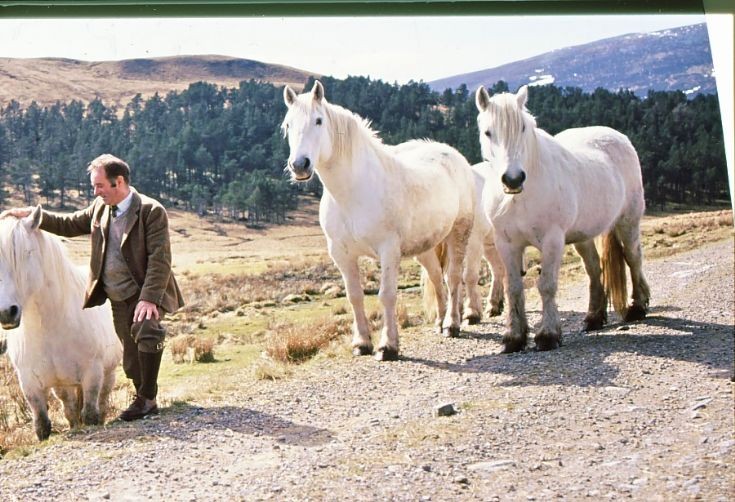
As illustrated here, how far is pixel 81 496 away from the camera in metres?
3.41

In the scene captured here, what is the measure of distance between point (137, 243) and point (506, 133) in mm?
1906

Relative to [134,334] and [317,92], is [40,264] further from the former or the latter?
[317,92]

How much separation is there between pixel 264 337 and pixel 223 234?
0.59m

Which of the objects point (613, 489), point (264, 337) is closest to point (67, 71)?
point (264, 337)

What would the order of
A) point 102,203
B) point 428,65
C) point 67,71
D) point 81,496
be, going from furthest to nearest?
point 428,65 < point 67,71 < point 102,203 < point 81,496

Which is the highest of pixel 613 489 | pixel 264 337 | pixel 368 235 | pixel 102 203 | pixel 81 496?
pixel 102 203

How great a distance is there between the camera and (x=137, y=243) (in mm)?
3861

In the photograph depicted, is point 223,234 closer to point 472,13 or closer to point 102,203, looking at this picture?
point 102,203

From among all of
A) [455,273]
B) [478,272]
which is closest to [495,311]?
[478,272]

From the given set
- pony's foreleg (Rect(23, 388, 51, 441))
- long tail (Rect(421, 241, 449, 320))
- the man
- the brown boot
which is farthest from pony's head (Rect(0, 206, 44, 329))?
long tail (Rect(421, 241, 449, 320))

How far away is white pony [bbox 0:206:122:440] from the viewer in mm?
3709

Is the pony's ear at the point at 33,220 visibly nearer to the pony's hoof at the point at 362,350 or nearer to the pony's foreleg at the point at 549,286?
the pony's hoof at the point at 362,350

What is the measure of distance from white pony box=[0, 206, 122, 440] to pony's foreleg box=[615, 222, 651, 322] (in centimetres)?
308

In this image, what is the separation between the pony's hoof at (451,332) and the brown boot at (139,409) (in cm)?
189
